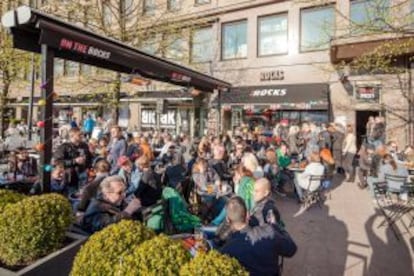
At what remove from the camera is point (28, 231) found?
10.8 ft

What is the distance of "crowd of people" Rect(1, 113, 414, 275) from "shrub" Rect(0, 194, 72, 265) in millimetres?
656

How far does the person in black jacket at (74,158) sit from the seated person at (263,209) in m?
4.22

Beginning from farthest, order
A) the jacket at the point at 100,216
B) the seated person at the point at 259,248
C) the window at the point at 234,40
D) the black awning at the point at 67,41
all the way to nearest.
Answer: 1. the window at the point at 234,40
2. the black awning at the point at 67,41
3. the jacket at the point at 100,216
4. the seated person at the point at 259,248

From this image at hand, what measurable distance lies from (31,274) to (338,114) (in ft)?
49.0

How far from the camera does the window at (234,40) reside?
19.2 meters

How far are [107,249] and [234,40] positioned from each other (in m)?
18.2

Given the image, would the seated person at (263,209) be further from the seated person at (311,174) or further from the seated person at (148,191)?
the seated person at (311,174)

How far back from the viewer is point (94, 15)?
13219mm

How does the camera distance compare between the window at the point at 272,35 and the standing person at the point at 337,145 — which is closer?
the standing person at the point at 337,145

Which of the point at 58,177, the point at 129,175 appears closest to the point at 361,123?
the point at 129,175

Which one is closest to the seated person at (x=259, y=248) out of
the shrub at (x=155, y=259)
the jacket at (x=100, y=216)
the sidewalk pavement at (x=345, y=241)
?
the shrub at (x=155, y=259)

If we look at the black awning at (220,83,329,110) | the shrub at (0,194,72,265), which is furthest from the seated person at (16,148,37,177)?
the black awning at (220,83,329,110)

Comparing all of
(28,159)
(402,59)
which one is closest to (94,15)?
(28,159)

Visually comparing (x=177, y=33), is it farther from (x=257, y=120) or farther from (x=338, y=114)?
(x=338, y=114)
